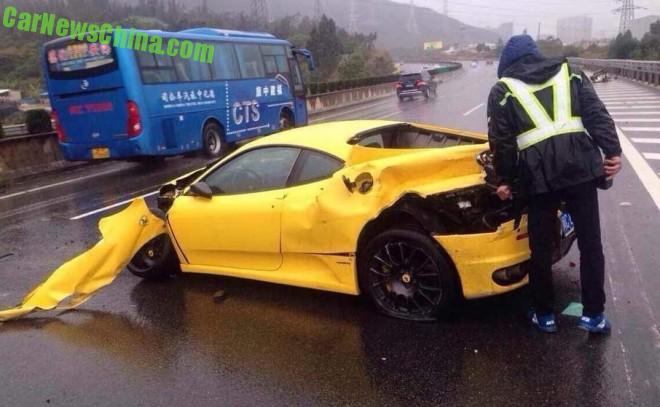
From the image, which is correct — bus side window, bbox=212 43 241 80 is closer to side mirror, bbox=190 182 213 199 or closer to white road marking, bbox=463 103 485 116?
white road marking, bbox=463 103 485 116

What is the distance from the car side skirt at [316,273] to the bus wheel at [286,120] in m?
13.2

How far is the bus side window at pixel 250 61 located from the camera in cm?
1561

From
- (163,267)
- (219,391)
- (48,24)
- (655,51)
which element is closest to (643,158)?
(163,267)

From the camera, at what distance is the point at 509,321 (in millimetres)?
4148

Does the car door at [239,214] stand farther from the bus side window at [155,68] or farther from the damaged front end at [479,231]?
the bus side window at [155,68]

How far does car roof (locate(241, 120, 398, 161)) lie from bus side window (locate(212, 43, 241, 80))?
9.80 m

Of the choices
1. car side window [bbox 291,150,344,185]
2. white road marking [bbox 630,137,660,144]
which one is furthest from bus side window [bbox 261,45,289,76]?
car side window [bbox 291,150,344,185]

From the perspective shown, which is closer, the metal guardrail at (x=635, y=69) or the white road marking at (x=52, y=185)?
the white road marking at (x=52, y=185)

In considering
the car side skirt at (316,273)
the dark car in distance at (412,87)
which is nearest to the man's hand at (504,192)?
the car side skirt at (316,273)

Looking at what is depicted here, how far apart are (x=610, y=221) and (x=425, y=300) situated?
3.36 m

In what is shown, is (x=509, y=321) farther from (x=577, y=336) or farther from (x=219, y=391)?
(x=219, y=391)

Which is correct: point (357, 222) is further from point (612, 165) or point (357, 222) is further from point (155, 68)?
point (155, 68)

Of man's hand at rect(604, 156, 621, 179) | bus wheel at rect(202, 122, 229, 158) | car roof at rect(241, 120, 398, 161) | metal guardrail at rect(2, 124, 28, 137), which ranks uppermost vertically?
car roof at rect(241, 120, 398, 161)

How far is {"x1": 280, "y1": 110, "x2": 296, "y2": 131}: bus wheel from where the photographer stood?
17.7 meters
